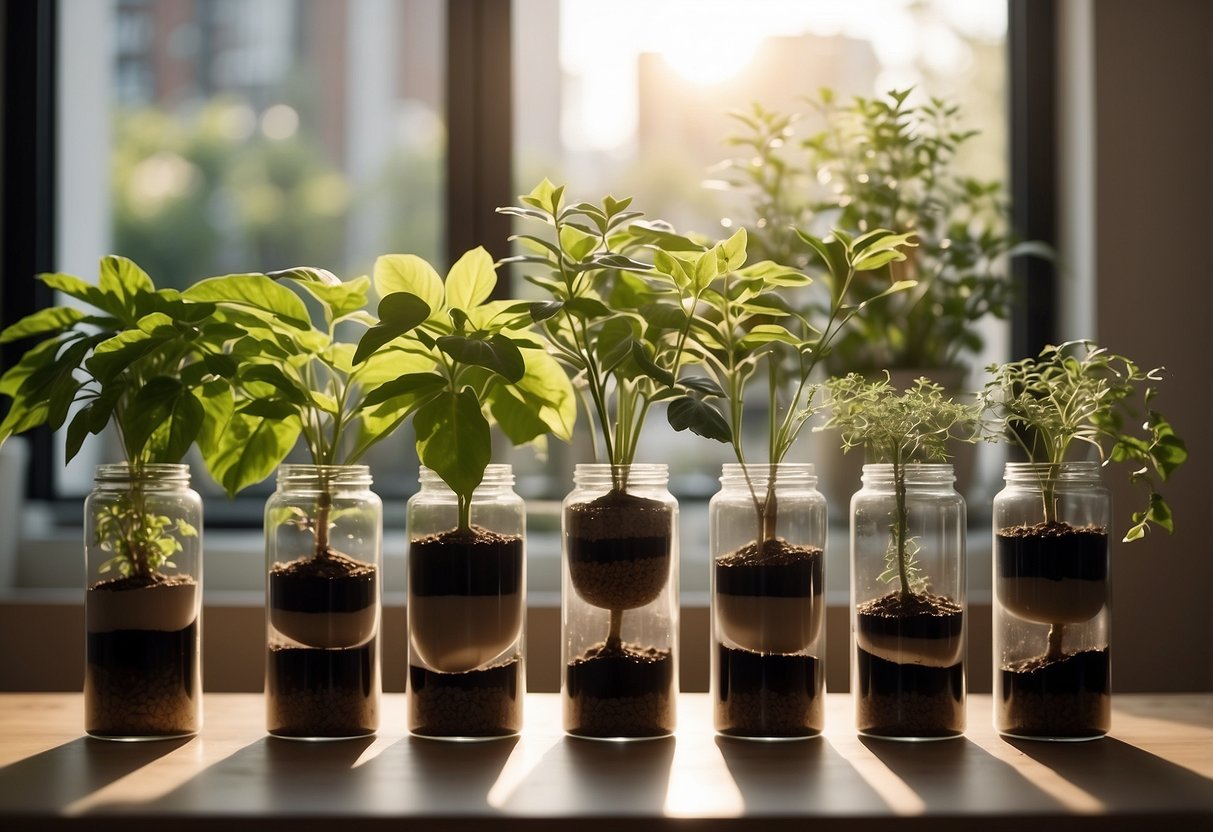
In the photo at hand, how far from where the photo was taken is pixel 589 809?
2.62ft

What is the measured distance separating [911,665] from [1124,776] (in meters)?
0.19

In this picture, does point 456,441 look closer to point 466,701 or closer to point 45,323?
point 466,701

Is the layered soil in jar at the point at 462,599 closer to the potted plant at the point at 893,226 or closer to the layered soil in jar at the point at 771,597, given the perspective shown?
the layered soil in jar at the point at 771,597

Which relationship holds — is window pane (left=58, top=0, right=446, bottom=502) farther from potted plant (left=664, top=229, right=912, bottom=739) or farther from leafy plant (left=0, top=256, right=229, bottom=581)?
potted plant (left=664, top=229, right=912, bottom=739)

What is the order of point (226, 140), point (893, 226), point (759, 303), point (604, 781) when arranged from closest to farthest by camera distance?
1. point (604, 781)
2. point (759, 303)
3. point (893, 226)
4. point (226, 140)

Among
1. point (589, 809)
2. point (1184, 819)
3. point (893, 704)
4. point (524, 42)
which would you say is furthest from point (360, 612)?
point (524, 42)

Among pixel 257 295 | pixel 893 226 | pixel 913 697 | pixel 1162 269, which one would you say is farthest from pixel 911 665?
pixel 1162 269

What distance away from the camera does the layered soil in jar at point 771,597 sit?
1002 millimetres

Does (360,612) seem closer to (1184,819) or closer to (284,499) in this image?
(284,499)

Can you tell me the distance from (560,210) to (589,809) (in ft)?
1.74

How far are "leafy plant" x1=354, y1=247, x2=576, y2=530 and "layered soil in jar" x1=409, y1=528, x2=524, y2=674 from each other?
0.12ft

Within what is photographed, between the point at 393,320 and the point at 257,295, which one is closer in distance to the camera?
the point at 393,320

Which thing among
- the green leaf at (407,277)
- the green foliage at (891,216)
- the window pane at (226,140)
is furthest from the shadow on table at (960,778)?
the window pane at (226,140)

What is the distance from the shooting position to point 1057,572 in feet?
3.32
